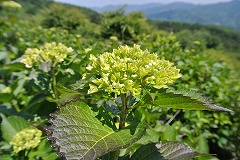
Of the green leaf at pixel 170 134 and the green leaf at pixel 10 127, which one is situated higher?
the green leaf at pixel 170 134

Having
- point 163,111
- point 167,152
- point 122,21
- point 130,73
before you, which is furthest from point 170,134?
point 122,21

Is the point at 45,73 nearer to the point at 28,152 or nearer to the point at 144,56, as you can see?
the point at 28,152

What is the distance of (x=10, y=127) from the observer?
5.37 ft

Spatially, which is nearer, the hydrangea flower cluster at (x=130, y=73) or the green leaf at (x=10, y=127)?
the hydrangea flower cluster at (x=130, y=73)

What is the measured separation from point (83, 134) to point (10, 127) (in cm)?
96

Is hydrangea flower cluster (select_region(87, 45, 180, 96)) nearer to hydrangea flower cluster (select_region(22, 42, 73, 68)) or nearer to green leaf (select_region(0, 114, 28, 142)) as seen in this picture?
hydrangea flower cluster (select_region(22, 42, 73, 68))

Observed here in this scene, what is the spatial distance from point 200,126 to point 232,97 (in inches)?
26.8

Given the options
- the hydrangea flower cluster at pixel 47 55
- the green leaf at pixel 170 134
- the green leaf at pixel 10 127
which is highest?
the hydrangea flower cluster at pixel 47 55

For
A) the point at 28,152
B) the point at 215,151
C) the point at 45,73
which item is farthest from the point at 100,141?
the point at 215,151

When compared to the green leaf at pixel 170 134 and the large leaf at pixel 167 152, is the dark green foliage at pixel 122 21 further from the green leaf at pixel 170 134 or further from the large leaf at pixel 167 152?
the large leaf at pixel 167 152

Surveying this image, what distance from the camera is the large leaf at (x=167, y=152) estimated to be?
100cm

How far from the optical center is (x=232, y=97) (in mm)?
2865

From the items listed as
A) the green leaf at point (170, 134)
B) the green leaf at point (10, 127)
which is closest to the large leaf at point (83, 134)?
the green leaf at point (170, 134)

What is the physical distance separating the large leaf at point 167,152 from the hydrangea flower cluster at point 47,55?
0.70 m
